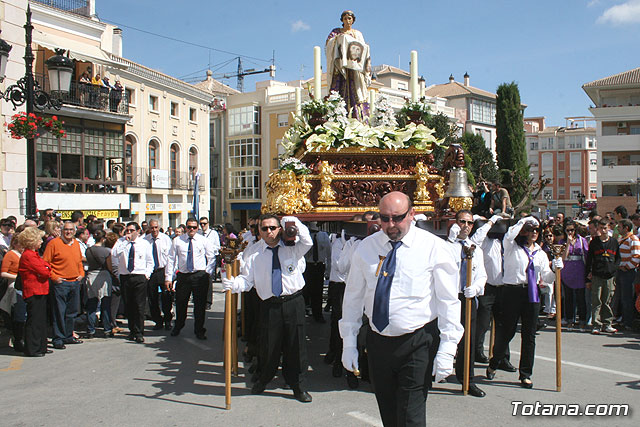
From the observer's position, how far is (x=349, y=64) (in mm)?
8688

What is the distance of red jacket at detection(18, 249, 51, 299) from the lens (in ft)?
26.5

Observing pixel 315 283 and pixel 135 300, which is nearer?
pixel 135 300

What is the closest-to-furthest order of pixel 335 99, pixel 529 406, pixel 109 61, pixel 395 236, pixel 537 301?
pixel 395 236, pixel 529 406, pixel 537 301, pixel 335 99, pixel 109 61

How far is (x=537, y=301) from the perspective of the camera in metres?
6.53

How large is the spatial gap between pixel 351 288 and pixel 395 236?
53 centimetres

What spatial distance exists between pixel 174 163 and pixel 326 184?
30.0 metres

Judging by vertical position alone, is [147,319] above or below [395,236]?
below

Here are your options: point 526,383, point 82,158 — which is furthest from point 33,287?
point 82,158

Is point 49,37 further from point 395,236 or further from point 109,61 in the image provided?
point 395,236

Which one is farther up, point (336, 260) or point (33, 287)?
point (336, 260)

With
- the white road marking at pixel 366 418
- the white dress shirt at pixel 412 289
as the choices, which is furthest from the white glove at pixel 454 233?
the white dress shirt at pixel 412 289

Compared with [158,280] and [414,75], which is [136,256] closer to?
[158,280]

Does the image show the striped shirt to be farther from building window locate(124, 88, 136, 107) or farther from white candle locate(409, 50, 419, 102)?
building window locate(124, 88, 136, 107)

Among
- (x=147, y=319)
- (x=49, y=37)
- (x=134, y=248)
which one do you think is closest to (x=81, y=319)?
(x=147, y=319)
